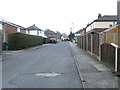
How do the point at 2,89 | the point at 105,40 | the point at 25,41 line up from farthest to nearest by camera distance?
the point at 25,41 < the point at 105,40 < the point at 2,89

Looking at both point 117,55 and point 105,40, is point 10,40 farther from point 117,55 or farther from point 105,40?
point 117,55

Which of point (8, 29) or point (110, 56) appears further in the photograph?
point (8, 29)

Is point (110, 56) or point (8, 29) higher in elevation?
point (8, 29)

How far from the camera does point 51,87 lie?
5.84 m

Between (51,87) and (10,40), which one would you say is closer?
(51,87)

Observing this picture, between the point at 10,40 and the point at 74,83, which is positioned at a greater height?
the point at 10,40

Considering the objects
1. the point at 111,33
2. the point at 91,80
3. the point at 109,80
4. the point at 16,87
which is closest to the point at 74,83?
the point at 91,80

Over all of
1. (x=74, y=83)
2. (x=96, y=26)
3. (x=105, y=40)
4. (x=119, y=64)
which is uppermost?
(x=96, y=26)

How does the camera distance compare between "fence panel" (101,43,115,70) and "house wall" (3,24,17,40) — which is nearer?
"fence panel" (101,43,115,70)

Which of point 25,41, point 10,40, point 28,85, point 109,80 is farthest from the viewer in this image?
point 25,41

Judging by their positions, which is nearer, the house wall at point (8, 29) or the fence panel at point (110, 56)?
the fence panel at point (110, 56)

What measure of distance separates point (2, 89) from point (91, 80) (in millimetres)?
3422

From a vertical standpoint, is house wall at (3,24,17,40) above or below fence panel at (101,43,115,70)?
above

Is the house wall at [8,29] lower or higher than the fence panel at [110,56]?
higher
